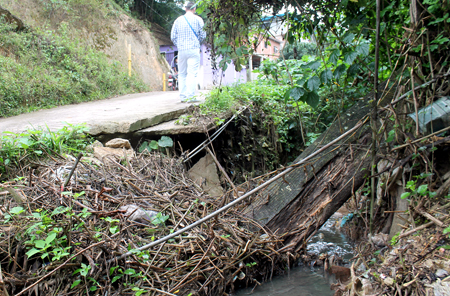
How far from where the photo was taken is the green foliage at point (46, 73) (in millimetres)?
6426

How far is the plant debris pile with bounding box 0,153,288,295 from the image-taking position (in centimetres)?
207

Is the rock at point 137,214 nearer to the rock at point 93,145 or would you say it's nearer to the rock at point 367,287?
the rock at point 93,145

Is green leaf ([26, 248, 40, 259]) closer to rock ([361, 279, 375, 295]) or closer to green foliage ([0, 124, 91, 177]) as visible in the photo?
green foliage ([0, 124, 91, 177])

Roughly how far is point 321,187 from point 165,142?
2.10 meters

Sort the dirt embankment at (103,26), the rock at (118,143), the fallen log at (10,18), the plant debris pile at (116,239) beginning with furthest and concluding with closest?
the dirt embankment at (103,26) → the fallen log at (10,18) → the rock at (118,143) → the plant debris pile at (116,239)

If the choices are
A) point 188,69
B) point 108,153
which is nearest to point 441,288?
point 108,153

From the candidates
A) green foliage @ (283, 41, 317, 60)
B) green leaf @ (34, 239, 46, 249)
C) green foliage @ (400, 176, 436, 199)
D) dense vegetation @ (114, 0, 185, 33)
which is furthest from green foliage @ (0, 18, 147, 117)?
dense vegetation @ (114, 0, 185, 33)

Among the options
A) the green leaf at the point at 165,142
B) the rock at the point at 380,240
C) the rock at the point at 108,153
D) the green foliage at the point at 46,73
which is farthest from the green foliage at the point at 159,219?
the green foliage at the point at 46,73

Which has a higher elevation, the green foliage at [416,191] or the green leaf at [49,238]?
the green foliage at [416,191]

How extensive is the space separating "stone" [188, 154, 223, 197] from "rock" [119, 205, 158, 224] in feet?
4.76

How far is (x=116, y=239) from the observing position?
2.36 m

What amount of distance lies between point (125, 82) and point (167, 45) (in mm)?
15706

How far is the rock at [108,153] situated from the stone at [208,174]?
34.2 inches

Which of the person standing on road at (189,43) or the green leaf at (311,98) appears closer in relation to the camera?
the green leaf at (311,98)
